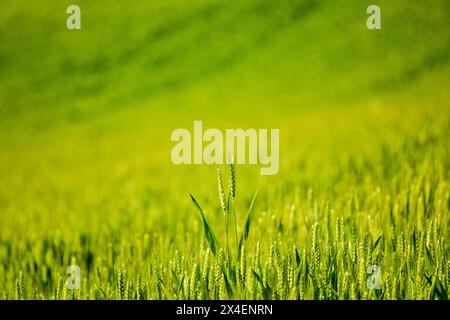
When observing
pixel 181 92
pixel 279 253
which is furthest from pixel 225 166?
pixel 181 92

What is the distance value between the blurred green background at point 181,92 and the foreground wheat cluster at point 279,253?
414mm

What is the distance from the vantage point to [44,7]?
12641 millimetres

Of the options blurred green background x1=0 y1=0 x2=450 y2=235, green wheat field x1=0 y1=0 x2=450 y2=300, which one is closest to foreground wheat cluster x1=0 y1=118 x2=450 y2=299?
green wheat field x1=0 y1=0 x2=450 y2=300

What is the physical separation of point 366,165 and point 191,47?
1546cm

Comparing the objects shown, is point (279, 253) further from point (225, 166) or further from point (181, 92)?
point (181, 92)

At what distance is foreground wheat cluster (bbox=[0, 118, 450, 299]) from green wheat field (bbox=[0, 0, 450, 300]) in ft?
0.04

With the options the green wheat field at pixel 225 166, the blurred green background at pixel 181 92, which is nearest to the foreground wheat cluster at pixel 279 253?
the green wheat field at pixel 225 166

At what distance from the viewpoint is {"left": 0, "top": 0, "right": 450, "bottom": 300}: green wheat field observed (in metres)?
1.71

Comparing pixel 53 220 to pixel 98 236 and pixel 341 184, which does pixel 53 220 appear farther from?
pixel 341 184

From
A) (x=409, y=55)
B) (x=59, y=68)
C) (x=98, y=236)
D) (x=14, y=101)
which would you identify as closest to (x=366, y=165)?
(x=98, y=236)

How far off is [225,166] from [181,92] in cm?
1162

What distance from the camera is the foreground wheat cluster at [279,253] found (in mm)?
1616

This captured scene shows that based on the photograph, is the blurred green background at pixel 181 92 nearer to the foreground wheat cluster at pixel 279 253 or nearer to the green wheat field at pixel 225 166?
the green wheat field at pixel 225 166

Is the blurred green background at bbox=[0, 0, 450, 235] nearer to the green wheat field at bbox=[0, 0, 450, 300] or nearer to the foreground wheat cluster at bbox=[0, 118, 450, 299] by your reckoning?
the green wheat field at bbox=[0, 0, 450, 300]
